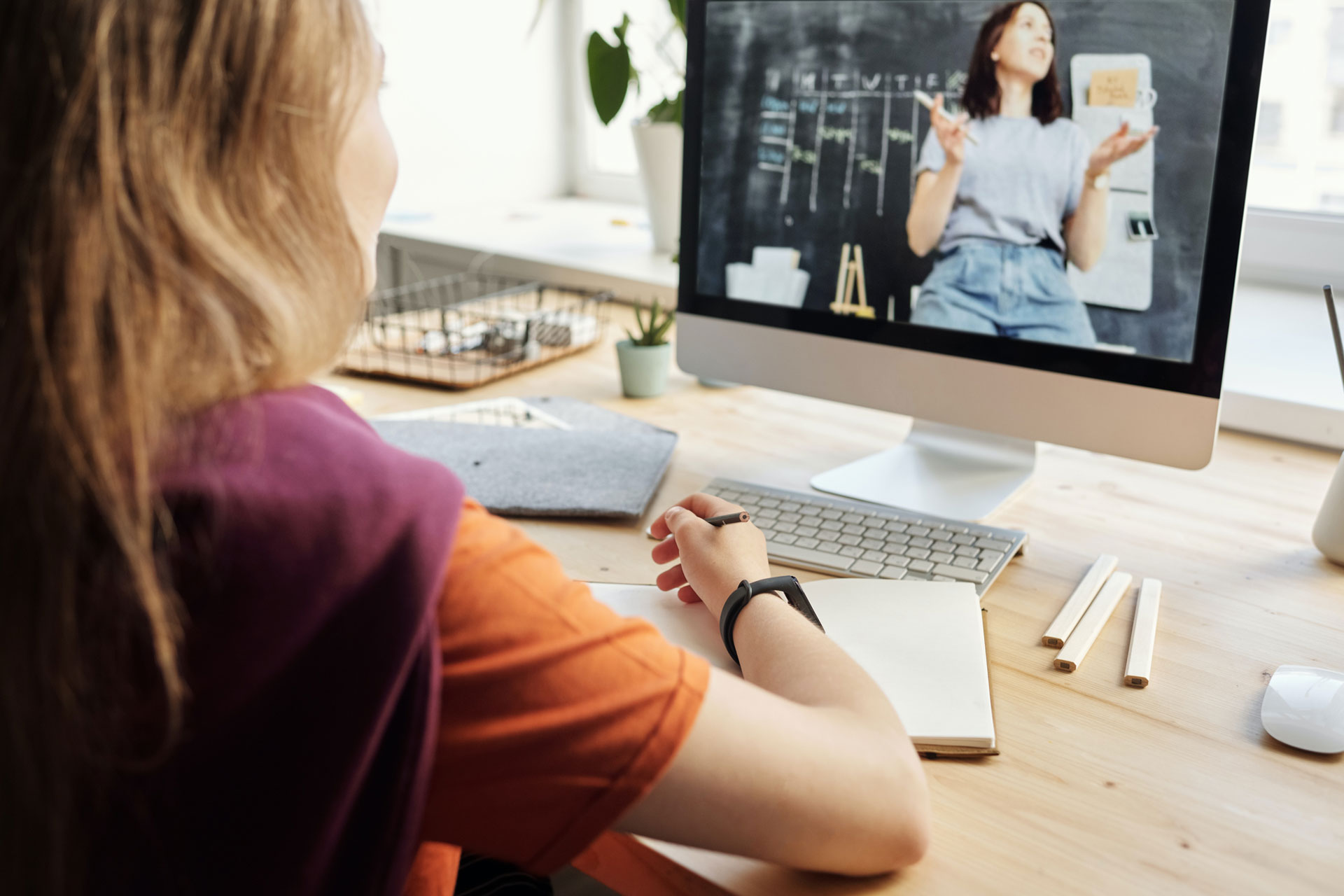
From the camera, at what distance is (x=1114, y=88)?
2.90ft

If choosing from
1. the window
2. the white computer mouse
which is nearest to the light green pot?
the white computer mouse

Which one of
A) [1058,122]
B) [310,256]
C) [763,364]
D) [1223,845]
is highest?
[1058,122]

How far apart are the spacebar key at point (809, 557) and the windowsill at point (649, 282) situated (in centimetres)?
41

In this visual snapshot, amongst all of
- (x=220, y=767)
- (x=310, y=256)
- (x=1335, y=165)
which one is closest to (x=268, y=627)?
(x=220, y=767)

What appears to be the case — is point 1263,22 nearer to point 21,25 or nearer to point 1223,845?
point 1223,845

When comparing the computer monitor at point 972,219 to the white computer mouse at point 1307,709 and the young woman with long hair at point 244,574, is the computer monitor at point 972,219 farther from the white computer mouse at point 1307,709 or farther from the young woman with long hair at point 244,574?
the young woman with long hair at point 244,574

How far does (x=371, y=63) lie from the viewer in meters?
0.52

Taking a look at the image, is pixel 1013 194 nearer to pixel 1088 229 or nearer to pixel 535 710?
pixel 1088 229

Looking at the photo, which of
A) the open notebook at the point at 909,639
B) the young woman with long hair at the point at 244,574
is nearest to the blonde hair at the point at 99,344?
the young woman with long hair at the point at 244,574

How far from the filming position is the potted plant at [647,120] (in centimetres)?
187

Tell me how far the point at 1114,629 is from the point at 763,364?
1.50ft

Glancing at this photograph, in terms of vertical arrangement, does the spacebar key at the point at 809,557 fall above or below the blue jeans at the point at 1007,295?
below

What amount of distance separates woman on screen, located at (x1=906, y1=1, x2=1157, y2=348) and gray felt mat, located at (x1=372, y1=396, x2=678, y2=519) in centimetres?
34

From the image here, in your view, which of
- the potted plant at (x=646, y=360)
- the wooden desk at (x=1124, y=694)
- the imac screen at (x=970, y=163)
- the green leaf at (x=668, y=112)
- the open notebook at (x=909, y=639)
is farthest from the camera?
the green leaf at (x=668, y=112)
